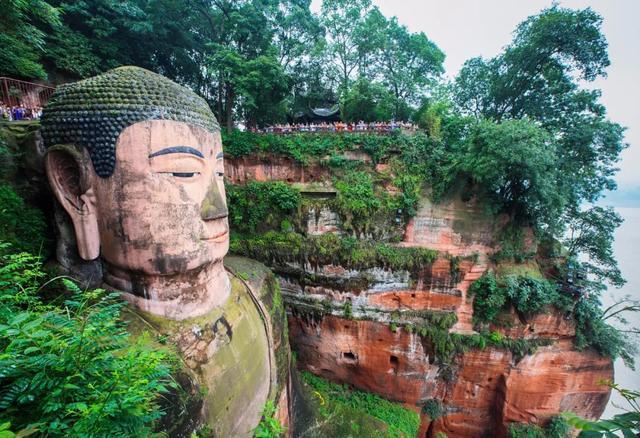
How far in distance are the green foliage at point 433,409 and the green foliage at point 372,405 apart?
0.55 metres

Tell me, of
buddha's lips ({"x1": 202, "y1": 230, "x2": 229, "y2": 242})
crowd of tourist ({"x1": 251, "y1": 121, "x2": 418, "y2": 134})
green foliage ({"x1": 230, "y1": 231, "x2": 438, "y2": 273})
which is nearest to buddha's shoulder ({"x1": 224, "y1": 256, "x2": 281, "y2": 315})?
buddha's lips ({"x1": 202, "y1": 230, "x2": 229, "y2": 242})

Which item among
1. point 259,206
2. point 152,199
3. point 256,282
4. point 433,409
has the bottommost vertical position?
point 433,409

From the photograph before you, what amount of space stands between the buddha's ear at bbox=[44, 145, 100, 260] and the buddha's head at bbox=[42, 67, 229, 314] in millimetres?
11

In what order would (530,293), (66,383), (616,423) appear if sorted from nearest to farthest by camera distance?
(616,423)
(66,383)
(530,293)

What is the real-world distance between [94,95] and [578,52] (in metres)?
16.3

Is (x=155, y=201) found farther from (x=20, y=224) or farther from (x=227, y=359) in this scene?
(x=227, y=359)

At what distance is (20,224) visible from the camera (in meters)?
3.98

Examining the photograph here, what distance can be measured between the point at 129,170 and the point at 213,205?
120 centimetres

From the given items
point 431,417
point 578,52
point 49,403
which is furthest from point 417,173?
point 49,403

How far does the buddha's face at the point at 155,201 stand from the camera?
3748 millimetres

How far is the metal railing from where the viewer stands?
7.67 m

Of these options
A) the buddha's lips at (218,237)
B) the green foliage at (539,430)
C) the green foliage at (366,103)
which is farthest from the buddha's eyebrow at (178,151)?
the green foliage at (539,430)

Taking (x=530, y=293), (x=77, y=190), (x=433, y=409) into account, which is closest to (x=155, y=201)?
(x=77, y=190)

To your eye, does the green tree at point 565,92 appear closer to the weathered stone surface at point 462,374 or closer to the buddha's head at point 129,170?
the weathered stone surface at point 462,374
